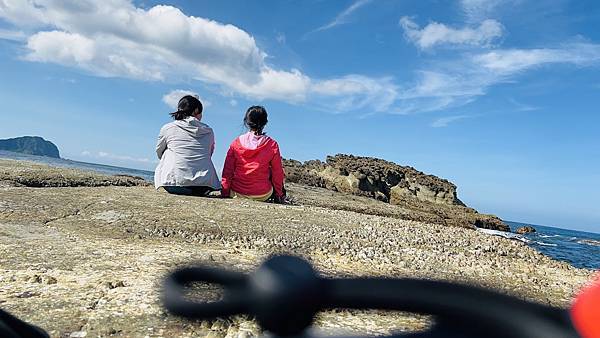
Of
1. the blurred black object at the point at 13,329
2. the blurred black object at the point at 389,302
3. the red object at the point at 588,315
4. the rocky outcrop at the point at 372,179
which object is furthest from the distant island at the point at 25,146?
the red object at the point at 588,315

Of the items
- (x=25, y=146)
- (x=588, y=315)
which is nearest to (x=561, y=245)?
(x=588, y=315)

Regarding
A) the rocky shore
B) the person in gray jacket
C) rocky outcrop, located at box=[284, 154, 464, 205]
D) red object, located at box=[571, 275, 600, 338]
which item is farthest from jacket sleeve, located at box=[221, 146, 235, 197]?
rocky outcrop, located at box=[284, 154, 464, 205]

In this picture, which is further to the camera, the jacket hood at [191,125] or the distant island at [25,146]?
the distant island at [25,146]

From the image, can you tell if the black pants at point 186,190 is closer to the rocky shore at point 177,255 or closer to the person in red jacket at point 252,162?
the person in red jacket at point 252,162

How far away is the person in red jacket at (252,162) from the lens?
29.4 feet

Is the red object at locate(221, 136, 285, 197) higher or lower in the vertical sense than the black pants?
higher

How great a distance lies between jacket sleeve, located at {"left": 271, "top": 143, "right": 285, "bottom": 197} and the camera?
9.14 metres

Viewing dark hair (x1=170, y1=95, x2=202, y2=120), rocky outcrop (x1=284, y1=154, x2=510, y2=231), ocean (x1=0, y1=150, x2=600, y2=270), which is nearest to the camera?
dark hair (x1=170, y1=95, x2=202, y2=120)

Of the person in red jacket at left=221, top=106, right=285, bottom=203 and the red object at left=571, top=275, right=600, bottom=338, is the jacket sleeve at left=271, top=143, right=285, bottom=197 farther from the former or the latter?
the red object at left=571, top=275, right=600, bottom=338

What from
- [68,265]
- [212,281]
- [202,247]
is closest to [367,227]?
[202,247]

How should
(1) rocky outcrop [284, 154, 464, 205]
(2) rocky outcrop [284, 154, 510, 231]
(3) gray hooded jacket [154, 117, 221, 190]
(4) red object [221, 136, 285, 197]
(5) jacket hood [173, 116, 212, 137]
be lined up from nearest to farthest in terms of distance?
(3) gray hooded jacket [154, 117, 221, 190], (5) jacket hood [173, 116, 212, 137], (4) red object [221, 136, 285, 197], (2) rocky outcrop [284, 154, 510, 231], (1) rocky outcrop [284, 154, 464, 205]

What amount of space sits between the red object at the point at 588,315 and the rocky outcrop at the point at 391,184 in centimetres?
2102

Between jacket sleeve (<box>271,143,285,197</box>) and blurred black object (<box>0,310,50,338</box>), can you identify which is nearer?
blurred black object (<box>0,310,50,338</box>)

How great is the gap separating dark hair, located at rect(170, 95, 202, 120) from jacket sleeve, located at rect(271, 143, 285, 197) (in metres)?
1.68
